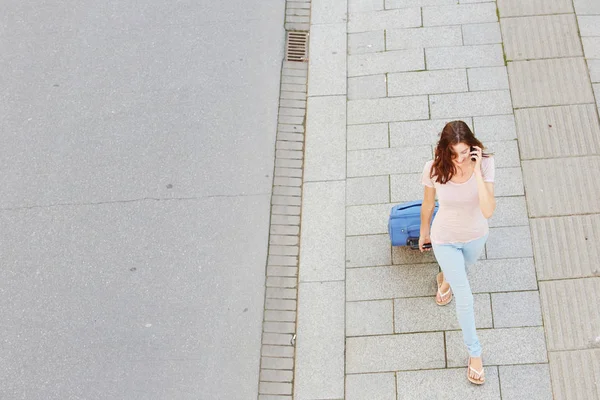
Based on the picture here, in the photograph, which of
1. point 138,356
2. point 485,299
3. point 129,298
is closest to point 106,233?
point 129,298

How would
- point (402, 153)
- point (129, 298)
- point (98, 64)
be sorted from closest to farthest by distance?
point (129, 298) → point (402, 153) → point (98, 64)

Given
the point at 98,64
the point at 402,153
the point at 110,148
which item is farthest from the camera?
the point at 98,64

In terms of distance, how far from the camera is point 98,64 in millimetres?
7930

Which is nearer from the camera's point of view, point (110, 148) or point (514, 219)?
point (514, 219)

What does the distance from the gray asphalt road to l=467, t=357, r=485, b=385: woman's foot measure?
1613 mm

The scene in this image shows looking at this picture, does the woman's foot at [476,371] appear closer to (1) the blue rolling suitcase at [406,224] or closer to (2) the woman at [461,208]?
(2) the woman at [461,208]

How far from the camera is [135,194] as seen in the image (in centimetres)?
691

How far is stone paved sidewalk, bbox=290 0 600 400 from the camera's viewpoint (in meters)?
5.65

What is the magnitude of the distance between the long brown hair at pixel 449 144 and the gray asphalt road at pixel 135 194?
2046 mm

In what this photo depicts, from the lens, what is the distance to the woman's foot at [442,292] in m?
5.84

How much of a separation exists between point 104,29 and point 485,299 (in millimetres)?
4971

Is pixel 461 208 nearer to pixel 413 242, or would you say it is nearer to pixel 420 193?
pixel 413 242

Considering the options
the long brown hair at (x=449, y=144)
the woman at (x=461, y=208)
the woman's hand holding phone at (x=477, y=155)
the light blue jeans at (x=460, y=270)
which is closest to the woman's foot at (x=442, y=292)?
the woman at (x=461, y=208)

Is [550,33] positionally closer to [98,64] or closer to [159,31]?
[159,31]
